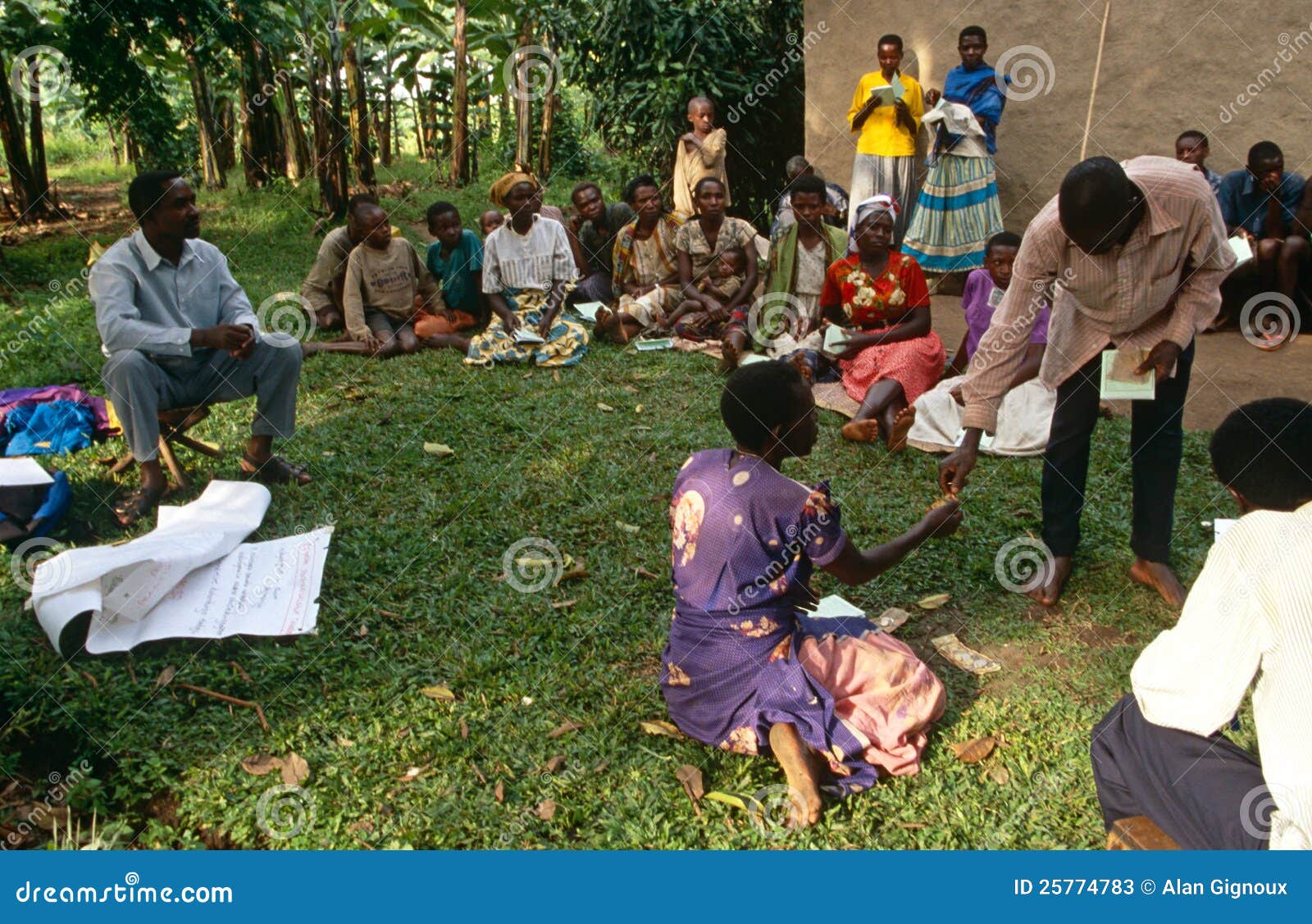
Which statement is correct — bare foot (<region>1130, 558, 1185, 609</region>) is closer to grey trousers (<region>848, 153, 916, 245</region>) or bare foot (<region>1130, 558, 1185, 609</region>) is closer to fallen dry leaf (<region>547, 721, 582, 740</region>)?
fallen dry leaf (<region>547, 721, 582, 740</region>)

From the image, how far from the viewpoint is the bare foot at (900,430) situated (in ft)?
16.2

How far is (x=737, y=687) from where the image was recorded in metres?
2.74

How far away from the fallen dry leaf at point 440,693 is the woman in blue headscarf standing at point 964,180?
5.48 m

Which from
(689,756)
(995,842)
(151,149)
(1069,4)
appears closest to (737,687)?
(689,756)

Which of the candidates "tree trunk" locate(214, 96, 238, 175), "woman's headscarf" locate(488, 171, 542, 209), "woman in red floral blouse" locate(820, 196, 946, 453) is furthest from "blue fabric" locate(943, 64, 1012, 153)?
"tree trunk" locate(214, 96, 238, 175)

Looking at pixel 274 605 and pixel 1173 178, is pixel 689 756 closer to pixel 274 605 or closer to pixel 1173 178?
pixel 274 605

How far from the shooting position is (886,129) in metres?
7.87

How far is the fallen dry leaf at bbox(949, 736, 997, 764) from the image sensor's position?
9.05 ft

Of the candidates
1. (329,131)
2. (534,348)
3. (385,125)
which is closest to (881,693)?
(534,348)

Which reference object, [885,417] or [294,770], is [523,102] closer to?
Answer: [885,417]

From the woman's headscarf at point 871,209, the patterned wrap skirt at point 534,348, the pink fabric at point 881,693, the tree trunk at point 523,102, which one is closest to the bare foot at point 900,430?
the woman's headscarf at point 871,209

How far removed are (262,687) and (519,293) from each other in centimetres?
451

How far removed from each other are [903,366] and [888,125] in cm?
345

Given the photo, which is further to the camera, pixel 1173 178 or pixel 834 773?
pixel 1173 178
